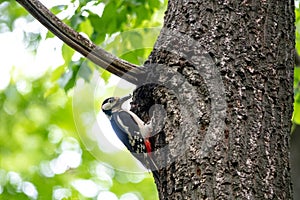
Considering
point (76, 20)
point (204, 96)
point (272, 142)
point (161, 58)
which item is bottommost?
point (272, 142)

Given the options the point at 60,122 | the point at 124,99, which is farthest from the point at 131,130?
the point at 60,122

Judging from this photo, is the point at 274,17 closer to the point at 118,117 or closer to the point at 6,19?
the point at 118,117

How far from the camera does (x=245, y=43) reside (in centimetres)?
256

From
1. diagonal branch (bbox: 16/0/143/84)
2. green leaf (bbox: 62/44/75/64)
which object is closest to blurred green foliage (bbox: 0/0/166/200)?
green leaf (bbox: 62/44/75/64)

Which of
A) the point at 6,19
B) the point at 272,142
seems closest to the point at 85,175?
the point at 6,19

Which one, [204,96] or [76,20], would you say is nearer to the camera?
[204,96]

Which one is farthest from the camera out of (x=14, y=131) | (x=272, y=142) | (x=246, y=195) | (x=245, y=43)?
(x=14, y=131)

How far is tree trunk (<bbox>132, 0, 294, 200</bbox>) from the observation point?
7.44ft

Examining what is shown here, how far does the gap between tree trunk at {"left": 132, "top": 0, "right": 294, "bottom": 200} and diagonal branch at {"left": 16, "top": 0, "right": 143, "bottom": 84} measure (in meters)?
0.14

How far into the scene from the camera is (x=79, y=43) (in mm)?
2775

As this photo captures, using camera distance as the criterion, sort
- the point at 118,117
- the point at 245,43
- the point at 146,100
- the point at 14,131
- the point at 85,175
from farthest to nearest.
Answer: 1. the point at 14,131
2. the point at 85,175
3. the point at 118,117
4. the point at 146,100
5. the point at 245,43

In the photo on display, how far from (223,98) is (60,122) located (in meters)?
5.39

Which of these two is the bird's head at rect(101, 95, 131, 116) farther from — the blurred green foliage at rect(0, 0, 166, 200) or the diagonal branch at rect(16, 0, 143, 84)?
the diagonal branch at rect(16, 0, 143, 84)

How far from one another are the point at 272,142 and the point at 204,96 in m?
0.35
